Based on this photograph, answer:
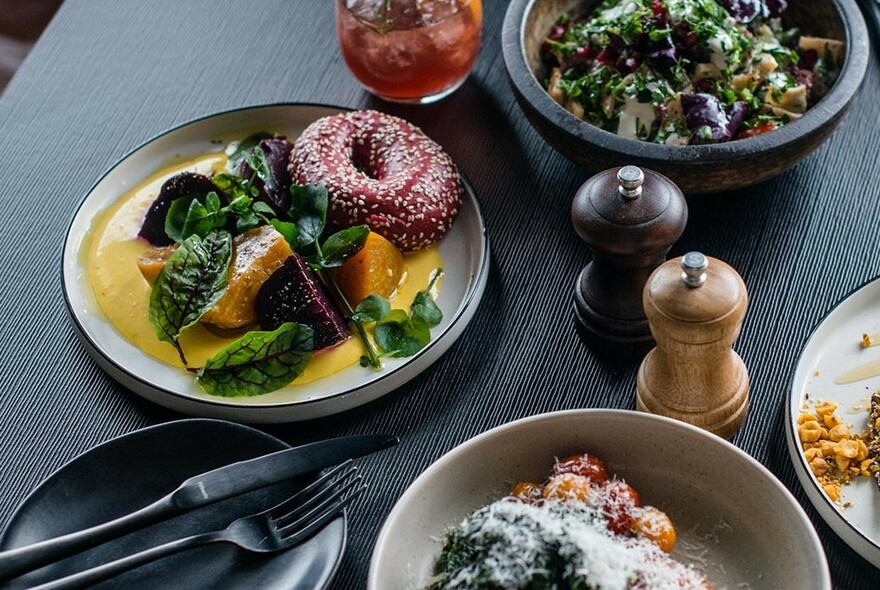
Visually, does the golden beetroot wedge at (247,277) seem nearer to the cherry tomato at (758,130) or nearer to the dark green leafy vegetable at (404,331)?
the dark green leafy vegetable at (404,331)

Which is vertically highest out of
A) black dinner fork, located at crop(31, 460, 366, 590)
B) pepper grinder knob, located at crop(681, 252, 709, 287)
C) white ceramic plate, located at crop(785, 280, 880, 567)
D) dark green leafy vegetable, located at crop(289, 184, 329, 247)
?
pepper grinder knob, located at crop(681, 252, 709, 287)

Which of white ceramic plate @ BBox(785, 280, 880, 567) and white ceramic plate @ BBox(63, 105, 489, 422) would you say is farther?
white ceramic plate @ BBox(63, 105, 489, 422)

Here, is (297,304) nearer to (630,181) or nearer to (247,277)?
(247,277)

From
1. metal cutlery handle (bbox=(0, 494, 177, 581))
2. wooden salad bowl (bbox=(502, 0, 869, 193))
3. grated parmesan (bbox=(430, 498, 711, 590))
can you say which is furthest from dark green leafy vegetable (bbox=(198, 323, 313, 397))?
wooden salad bowl (bbox=(502, 0, 869, 193))

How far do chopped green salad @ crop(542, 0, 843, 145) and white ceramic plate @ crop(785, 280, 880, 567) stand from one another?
32cm

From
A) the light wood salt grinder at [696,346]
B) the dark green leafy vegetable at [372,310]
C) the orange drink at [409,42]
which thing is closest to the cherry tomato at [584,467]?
the light wood salt grinder at [696,346]

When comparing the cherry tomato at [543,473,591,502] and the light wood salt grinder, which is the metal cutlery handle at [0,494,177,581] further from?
the light wood salt grinder

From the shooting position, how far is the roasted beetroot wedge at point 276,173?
1.47 meters

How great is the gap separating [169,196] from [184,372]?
0.99ft

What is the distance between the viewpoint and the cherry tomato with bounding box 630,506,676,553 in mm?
1028

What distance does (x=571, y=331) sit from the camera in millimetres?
1389

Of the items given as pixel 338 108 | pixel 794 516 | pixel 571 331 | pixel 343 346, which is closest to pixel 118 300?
pixel 343 346

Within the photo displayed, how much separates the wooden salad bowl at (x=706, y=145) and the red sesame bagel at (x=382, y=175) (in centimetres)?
17

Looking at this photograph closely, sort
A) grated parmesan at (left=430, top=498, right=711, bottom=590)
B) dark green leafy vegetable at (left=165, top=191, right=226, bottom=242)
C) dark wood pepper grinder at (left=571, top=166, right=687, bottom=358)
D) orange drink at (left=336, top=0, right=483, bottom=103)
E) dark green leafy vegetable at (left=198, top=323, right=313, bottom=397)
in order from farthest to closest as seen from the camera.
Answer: orange drink at (left=336, top=0, right=483, bottom=103), dark green leafy vegetable at (left=165, top=191, right=226, bottom=242), dark green leafy vegetable at (left=198, top=323, right=313, bottom=397), dark wood pepper grinder at (left=571, top=166, right=687, bottom=358), grated parmesan at (left=430, top=498, right=711, bottom=590)
